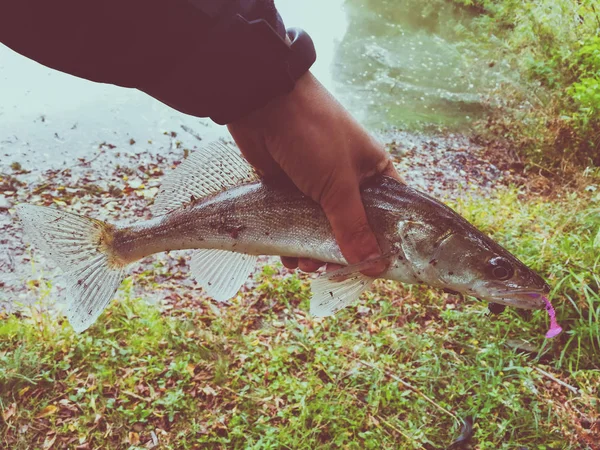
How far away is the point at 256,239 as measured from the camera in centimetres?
253

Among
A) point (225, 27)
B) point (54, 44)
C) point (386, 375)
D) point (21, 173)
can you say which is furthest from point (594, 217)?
point (21, 173)

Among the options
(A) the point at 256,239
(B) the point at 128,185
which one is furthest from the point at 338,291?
(B) the point at 128,185

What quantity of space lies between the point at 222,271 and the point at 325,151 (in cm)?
102

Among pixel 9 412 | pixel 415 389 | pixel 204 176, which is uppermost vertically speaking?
pixel 204 176

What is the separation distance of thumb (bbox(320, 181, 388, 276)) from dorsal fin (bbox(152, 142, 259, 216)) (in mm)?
537

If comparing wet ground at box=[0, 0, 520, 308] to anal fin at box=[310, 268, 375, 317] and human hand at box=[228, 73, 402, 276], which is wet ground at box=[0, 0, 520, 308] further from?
human hand at box=[228, 73, 402, 276]

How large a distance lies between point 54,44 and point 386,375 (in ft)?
12.2

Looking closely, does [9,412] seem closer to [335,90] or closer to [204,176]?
[204,176]

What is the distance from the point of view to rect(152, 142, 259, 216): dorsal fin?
2561 millimetres

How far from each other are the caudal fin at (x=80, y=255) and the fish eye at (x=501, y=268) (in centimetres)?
193

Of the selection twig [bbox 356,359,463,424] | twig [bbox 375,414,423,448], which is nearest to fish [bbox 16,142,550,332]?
twig [bbox 375,414,423,448]

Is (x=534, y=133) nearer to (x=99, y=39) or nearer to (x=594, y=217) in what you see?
(x=594, y=217)

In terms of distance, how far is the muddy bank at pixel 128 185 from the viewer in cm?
572

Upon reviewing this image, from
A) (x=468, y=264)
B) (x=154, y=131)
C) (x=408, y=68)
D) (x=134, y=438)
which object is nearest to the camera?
(x=468, y=264)
